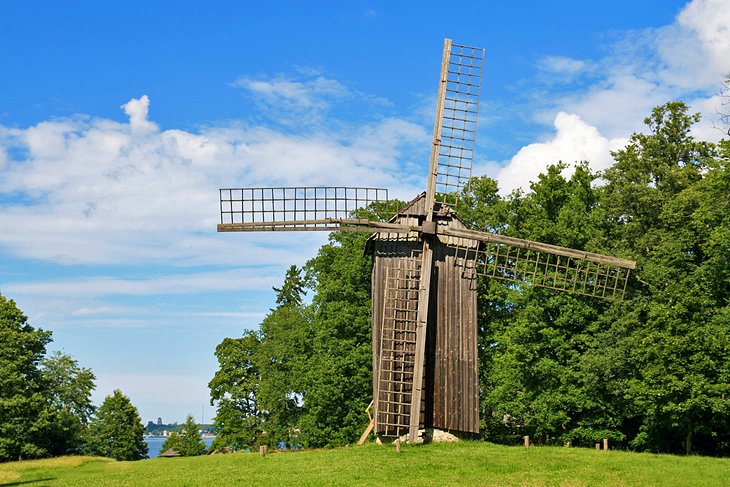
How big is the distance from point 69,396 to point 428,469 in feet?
151

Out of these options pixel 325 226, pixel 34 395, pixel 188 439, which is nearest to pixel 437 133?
pixel 325 226

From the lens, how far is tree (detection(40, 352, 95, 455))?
54062 millimetres

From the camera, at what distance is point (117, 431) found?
67.1 metres

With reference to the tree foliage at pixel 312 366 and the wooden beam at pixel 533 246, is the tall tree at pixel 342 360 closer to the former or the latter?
the tree foliage at pixel 312 366

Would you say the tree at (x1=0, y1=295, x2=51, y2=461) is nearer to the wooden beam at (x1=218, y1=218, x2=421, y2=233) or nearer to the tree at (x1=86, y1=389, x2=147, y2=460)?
the tree at (x1=86, y1=389, x2=147, y2=460)

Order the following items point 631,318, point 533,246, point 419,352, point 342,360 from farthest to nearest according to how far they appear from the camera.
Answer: point 342,360 → point 631,318 → point 533,246 → point 419,352

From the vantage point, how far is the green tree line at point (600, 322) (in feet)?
104

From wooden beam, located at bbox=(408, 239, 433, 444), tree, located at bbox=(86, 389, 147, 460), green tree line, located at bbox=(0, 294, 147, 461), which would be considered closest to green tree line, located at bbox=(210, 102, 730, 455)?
wooden beam, located at bbox=(408, 239, 433, 444)

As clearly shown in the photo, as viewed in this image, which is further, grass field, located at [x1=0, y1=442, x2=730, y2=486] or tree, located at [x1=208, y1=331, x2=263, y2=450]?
tree, located at [x1=208, y1=331, x2=263, y2=450]

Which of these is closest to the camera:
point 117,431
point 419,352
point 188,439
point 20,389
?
point 419,352

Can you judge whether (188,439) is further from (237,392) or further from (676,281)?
(676,281)

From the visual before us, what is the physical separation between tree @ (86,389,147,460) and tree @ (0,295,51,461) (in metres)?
15.3

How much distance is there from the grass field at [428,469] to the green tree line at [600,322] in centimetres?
627

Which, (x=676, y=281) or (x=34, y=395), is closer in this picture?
(x=676, y=281)
